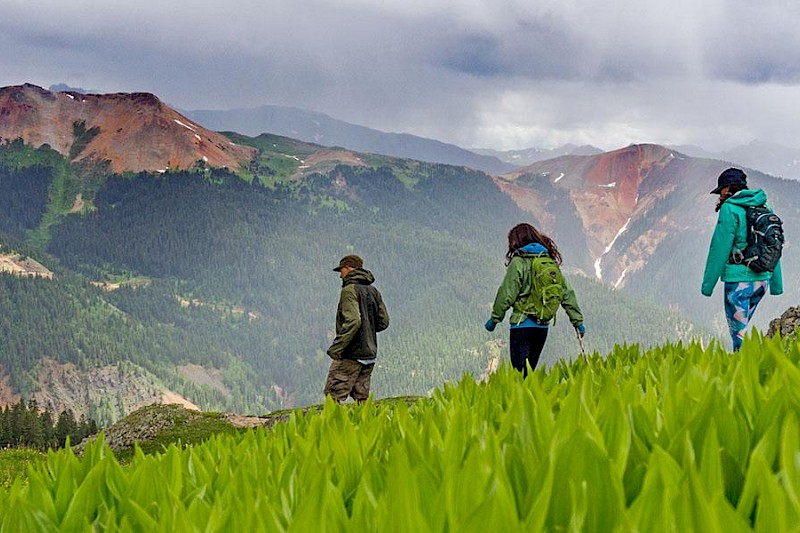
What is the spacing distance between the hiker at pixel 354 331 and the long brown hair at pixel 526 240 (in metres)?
3.84

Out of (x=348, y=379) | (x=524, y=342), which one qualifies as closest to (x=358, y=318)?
(x=348, y=379)

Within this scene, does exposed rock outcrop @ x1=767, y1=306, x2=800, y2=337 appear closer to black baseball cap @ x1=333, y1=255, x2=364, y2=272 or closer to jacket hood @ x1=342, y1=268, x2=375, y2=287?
jacket hood @ x1=342, y1=268, x2=375, y2=287

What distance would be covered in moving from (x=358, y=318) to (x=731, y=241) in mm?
6426

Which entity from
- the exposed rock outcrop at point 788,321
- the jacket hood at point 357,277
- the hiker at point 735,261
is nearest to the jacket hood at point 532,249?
the hiker at point 735,261

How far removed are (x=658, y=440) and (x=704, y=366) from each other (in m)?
1.55

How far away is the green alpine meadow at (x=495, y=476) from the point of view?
4.82 ft

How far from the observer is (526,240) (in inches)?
377

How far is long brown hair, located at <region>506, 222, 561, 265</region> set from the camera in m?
9.55

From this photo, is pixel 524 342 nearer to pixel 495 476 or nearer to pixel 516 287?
pixel 516 287

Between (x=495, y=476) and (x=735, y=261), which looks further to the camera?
(x=735, y=261)

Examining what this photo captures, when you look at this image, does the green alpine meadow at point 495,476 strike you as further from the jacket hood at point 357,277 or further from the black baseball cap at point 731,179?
the jacket hood at point 357,277

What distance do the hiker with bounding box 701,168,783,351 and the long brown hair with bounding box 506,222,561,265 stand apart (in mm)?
1944

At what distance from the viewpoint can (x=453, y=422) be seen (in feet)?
8.32

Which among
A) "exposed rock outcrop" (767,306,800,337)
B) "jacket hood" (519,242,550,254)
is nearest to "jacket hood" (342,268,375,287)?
"jacket hood" (519,242,550,254)
